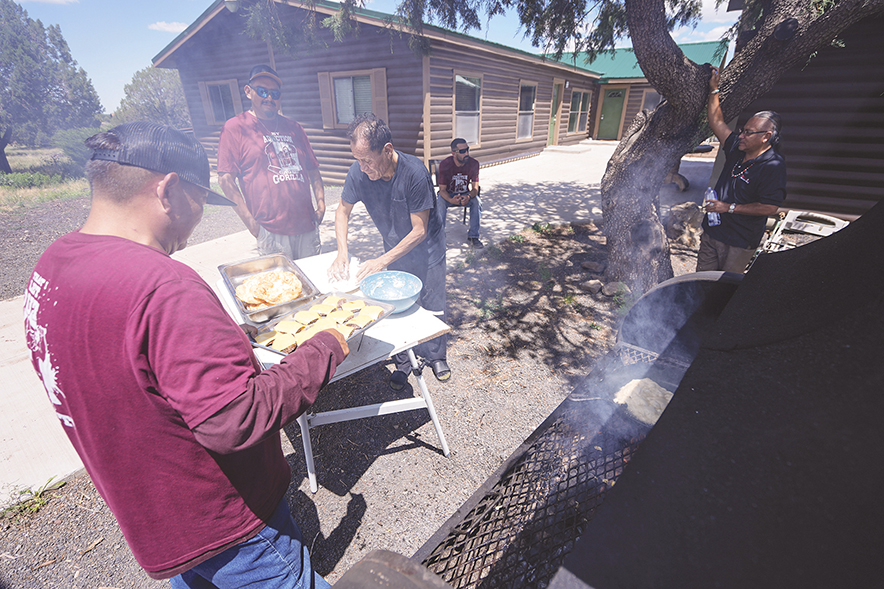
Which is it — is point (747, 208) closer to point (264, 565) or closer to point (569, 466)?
point (569, 466)

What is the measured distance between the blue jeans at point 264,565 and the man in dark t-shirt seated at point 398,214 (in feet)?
5.76

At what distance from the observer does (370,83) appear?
10109mm

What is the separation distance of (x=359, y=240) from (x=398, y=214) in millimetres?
4022

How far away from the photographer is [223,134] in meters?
3.74

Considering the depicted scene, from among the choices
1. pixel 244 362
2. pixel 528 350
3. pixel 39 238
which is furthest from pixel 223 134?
pixel 39 238

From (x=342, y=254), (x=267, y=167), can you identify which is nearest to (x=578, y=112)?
(x=267, y=167)

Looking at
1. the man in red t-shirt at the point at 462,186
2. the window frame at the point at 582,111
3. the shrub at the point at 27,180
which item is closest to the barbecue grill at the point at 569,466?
the man in red t-shirt at the point at 462,186

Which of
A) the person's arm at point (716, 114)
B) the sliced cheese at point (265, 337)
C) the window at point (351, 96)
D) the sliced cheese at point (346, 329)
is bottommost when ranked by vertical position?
the sliced cheese at point (265, 337)

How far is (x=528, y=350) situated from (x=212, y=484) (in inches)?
132

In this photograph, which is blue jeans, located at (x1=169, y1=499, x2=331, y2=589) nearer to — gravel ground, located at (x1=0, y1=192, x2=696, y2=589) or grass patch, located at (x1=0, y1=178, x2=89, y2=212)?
gravel ground, located at (x1=0, y1=192, x2=696, y2=589)

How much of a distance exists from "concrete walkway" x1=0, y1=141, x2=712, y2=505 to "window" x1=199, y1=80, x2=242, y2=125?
7.66 meters

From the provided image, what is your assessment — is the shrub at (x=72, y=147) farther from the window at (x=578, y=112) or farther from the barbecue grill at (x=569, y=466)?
the window at (x=578, y=112)

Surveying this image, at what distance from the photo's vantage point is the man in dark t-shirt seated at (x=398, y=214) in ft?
9.10

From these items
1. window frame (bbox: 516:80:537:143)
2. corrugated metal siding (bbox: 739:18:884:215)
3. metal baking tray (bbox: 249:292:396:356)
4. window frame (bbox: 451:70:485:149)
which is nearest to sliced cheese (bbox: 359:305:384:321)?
metal baking tray (bbox: 249:292:396:356)
